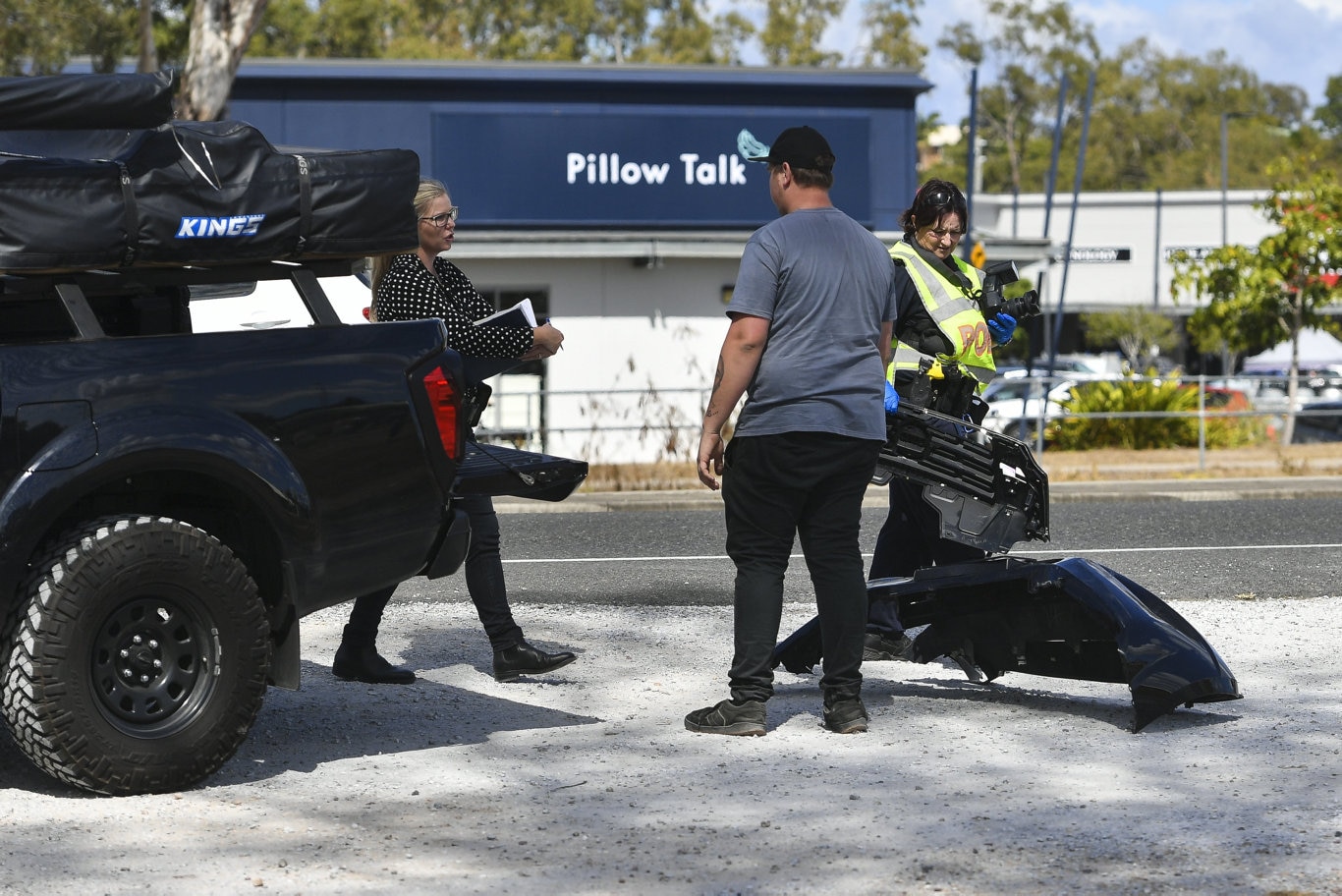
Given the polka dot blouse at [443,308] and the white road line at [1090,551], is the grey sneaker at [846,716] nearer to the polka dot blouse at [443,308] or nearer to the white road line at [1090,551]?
the polka dot blouse at [443,308]

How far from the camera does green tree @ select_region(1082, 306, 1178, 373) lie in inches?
2117

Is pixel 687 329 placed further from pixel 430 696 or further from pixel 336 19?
pixel 336 19

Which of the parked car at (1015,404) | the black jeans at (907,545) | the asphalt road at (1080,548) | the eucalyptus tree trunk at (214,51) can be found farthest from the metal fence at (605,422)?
the black jeans at (907,545)

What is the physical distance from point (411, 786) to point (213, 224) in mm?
1636

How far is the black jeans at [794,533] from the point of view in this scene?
5.50 metres

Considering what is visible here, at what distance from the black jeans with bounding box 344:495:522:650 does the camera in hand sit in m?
2.02

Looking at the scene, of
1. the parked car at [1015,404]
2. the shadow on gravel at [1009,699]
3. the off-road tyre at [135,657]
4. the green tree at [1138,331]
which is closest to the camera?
the off-road tyre at [135,657]

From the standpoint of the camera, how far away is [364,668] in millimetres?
6625

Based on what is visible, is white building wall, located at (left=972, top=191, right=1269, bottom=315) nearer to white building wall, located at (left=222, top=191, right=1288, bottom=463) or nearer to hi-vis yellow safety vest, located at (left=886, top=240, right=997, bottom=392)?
white building wall, located at (left=222, top=191, right=1288, bottom=463)

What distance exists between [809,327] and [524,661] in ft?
6.08

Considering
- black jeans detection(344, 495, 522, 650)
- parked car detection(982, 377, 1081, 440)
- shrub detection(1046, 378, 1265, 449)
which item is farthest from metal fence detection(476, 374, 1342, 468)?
black jeans detection(344, 495, 522, 650)

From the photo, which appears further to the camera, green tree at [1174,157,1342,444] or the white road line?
green tree at [1174,157,1342,444]

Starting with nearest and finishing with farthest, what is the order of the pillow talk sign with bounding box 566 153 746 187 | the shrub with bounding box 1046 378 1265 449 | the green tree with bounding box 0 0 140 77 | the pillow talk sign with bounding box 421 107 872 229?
the shrub with bounding box 1046 378 1265 449, the pillow talk sign with bounding box 421 107 872 229, the pillow talk sign with bounding box 566 153 746 187, the green tree with bounding box 0 0 140 77

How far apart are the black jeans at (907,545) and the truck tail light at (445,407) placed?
1.81 meters
